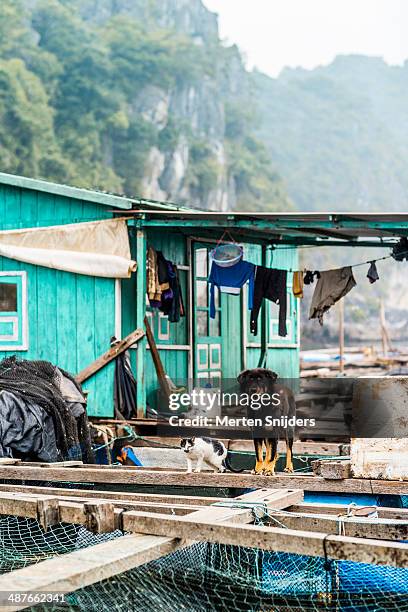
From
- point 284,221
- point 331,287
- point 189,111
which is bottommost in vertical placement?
point 331,287

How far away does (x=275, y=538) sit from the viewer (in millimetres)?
4855

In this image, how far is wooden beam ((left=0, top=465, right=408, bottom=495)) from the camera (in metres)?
7.08

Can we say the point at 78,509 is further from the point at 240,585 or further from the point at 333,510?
the point at 333,510

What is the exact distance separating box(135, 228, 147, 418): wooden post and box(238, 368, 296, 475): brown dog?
3139 mm

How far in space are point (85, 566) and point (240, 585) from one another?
6.55ft

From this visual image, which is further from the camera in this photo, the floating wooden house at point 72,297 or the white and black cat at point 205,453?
the floating wooden house at point 72,297

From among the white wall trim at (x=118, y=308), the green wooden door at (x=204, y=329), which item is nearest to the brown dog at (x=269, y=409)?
the white wall trim at (x=118, y=308)

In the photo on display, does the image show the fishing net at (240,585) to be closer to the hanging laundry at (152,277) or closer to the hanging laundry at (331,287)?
the hanging laundry at (152,277)

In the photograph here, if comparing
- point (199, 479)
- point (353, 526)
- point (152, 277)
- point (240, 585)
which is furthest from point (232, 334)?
point (353, 526)

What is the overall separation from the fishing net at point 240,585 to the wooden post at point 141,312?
16.0 ft

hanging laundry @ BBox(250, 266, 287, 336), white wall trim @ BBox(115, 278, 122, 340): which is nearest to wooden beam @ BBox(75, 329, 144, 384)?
white wall trim @ BBox(115, 278, 122, 340)

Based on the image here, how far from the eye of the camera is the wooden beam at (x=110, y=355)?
11539 millimetres

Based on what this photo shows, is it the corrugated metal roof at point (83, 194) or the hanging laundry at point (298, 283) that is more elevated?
the corrugated metal roof at point (83, 194)

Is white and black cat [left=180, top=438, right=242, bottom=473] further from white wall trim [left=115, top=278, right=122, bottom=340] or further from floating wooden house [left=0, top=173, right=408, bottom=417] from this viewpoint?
white wall trim [left=115, top=278, right=122, bottom=340]
